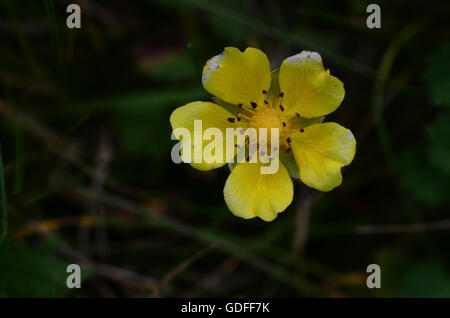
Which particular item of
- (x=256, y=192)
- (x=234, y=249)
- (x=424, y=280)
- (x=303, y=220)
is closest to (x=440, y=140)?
(x=424, y=280)

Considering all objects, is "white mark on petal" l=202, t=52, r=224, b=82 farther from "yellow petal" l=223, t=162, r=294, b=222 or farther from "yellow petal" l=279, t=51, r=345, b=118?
"yellow petal" l=223, t=162, r=294, b=222

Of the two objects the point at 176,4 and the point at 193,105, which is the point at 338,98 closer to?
the point at 193,105

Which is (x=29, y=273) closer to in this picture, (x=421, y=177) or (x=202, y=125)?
(x=202, y=125)

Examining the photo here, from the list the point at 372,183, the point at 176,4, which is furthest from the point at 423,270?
the point at 176,4

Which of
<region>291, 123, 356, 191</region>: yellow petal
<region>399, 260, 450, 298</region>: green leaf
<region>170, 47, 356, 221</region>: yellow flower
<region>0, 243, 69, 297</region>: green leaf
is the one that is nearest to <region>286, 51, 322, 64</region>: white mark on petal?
<region>170, 47, 356, 221</region>: yellow flower

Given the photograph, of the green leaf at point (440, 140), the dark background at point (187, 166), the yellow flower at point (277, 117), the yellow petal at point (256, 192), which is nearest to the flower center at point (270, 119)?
the yellow flower at point (277, 117)

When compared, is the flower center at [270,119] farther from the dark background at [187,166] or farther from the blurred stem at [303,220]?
the blurred stem at [303,220]

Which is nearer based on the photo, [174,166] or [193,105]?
[193,105]
